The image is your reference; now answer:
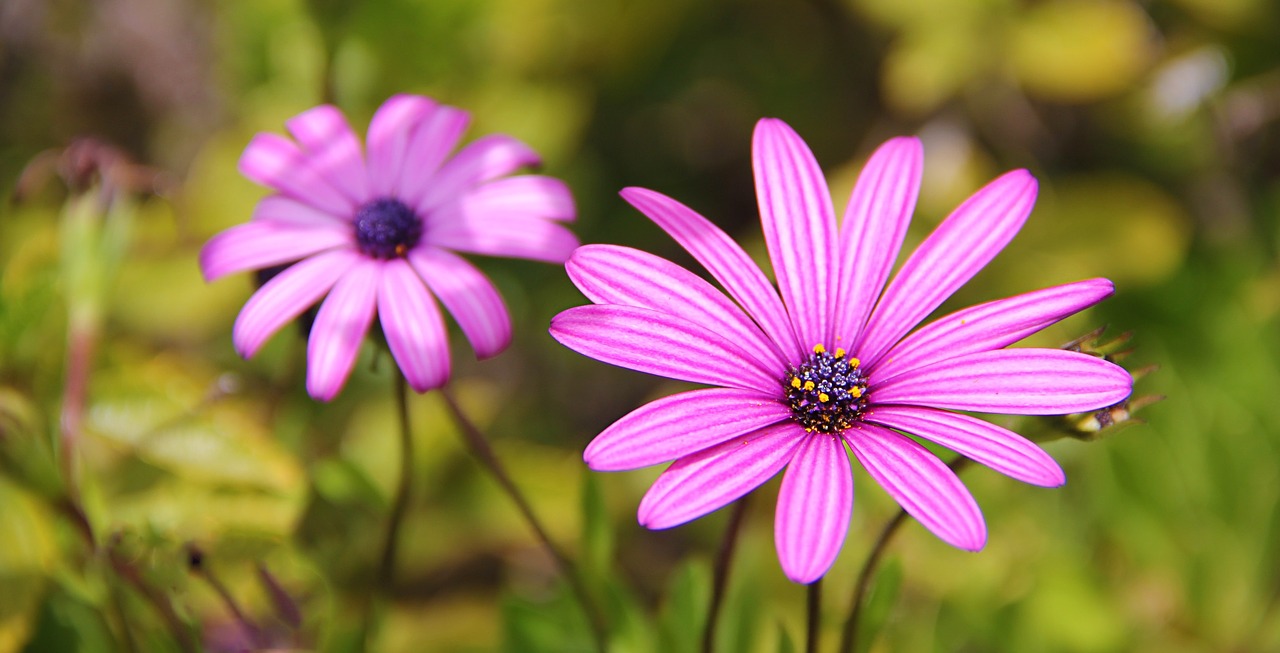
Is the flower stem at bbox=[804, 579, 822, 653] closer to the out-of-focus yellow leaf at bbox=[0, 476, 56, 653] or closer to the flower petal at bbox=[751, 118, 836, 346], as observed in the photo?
the flower petal at bbox=[751, 118, 836, 346]

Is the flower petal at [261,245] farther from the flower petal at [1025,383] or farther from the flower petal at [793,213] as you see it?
the flower petal at [1025,383]

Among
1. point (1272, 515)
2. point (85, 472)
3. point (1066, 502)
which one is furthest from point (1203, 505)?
point (85, 472)

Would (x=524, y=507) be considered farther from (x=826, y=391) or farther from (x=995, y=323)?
(x=995, y=323)

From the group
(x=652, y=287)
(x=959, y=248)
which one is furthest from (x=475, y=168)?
(x=959, y=248)

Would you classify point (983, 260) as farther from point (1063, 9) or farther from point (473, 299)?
point (1063, 9)

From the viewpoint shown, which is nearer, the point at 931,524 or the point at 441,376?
the point at 931,524

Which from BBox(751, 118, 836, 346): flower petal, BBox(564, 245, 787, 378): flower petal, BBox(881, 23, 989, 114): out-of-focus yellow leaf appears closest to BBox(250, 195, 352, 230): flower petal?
BBox(564, 245, 787, 378): flower petal
